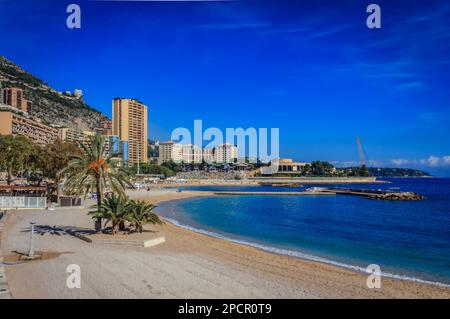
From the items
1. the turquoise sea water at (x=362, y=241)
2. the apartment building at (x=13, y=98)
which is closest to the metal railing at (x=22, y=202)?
the turquoise sea water at (x=362, y=241)

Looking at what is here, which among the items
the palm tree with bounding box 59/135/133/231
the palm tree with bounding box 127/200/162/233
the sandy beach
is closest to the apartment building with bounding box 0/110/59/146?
the palm tree with bounding box 59/135/133/231

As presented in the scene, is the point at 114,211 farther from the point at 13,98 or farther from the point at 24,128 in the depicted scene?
the point at 13,98

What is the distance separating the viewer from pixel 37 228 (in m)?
21.1

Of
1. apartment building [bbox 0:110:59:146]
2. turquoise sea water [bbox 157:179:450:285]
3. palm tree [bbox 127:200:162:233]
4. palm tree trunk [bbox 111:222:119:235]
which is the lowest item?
turquoise sea water [bbox 157:179:450:285]

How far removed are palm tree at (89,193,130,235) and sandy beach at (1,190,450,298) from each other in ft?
5.66

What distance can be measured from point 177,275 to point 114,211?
7.93 m

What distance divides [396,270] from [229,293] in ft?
30.5

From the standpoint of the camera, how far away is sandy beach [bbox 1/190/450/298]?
10344 mm

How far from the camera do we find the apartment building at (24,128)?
11150cm

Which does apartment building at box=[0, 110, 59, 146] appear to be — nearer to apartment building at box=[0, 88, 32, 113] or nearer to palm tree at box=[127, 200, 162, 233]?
apartment building at box=[0, 88, 32, 113]

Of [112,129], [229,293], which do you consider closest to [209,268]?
[229,293]

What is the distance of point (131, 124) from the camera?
7175 inches

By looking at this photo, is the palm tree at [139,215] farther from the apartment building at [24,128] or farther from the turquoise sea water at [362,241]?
the apartment building at [24,128]
